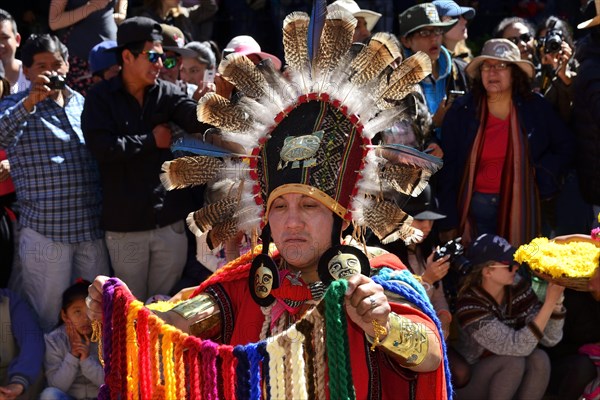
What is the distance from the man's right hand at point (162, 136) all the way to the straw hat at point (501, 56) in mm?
1843

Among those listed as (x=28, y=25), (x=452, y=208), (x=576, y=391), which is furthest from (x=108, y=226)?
(x=28, y=25)

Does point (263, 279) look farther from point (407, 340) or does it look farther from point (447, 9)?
point (447, 9)

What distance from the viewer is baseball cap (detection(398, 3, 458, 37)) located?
6.32m

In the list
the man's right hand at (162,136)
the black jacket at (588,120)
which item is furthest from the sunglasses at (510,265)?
the man's right hand at (162,136)

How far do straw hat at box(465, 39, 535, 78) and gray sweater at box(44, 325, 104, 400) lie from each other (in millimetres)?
2727

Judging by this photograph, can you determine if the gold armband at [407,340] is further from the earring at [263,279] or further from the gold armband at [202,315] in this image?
the gold armband at [202,315]

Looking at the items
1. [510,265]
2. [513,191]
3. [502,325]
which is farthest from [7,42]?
[502,325]

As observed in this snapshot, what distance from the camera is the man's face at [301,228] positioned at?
10.0 feet

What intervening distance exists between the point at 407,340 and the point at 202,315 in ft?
2.51

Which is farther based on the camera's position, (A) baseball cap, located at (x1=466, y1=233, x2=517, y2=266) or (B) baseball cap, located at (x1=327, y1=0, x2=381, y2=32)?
(B) baseball cap, located at (x1=327, y1=0, x2=381, y2=32)

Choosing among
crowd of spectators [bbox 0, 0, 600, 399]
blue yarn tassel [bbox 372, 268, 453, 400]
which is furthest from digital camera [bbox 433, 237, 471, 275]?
blue yarn tassel [bbox 372, 268, 453, 400]

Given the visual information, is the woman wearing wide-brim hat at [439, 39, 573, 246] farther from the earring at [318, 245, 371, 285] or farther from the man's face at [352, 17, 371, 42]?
the earring at [318, 245, 371, 285]

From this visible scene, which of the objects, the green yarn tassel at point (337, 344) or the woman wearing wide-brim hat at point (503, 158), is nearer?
the green yarn tassel at point (337, 344)

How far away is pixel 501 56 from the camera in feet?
18.8
